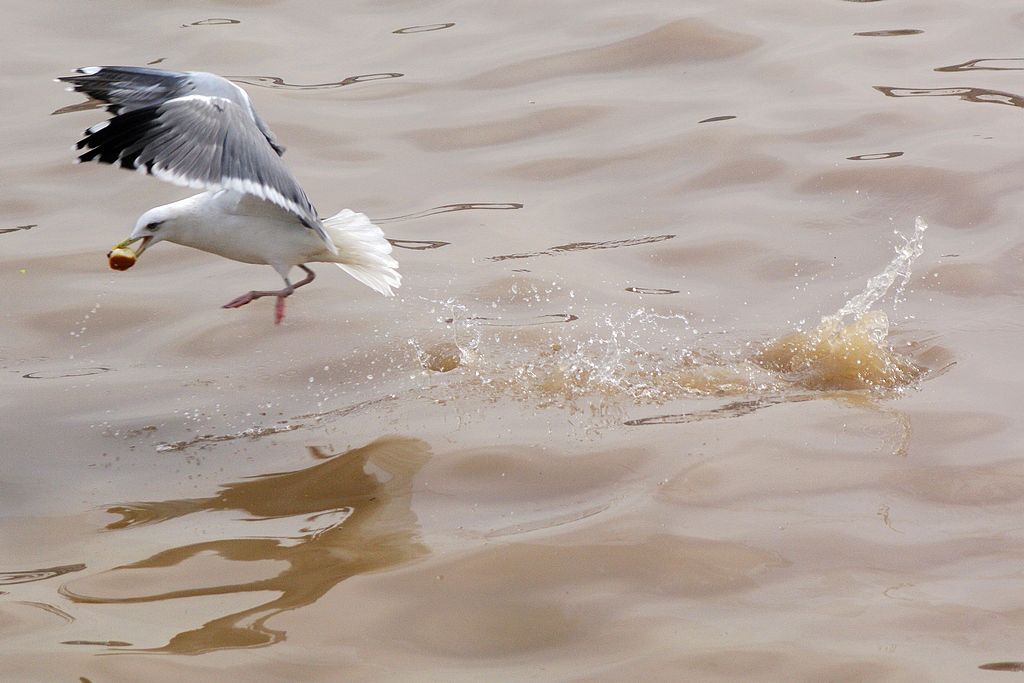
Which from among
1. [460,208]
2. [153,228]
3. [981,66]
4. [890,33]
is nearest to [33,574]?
[153,228]

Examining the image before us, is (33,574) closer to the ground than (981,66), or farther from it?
closer to the ground

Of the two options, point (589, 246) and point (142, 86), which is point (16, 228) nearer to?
point (142, 86)

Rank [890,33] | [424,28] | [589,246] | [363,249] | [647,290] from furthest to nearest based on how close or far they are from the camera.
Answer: [424,28], [890,33], [589,246], [647,290], [363,249]

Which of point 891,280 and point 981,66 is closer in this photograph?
point 891,280

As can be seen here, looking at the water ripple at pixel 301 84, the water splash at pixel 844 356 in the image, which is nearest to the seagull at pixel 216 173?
the water splash at pixel 844 356

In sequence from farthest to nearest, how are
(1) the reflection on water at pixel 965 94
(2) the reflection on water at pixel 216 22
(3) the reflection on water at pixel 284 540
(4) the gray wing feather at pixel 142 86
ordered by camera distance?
1. (2) the reflection on water at pixel 216 22
2. (1) the reflection on water at pixel 965 94
3. (4) the gray wing feather at pixel 142 86
4. (3) the reflection on water at pixel 284 540

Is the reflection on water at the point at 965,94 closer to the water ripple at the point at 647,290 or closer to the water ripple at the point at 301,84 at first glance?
the water ripple at the point at 647,290

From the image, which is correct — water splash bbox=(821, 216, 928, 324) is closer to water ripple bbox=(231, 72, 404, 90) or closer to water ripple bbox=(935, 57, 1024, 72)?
→ water ripple bbox=(935, 57, 1024, 72)

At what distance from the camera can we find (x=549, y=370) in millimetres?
5273

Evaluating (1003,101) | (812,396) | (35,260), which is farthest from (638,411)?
(1003,101)

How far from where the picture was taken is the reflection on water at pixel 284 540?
151 inches

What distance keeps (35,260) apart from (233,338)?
4.44 feet

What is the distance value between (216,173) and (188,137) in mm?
186

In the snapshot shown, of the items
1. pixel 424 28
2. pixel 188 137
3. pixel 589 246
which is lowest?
pixel 589 246
